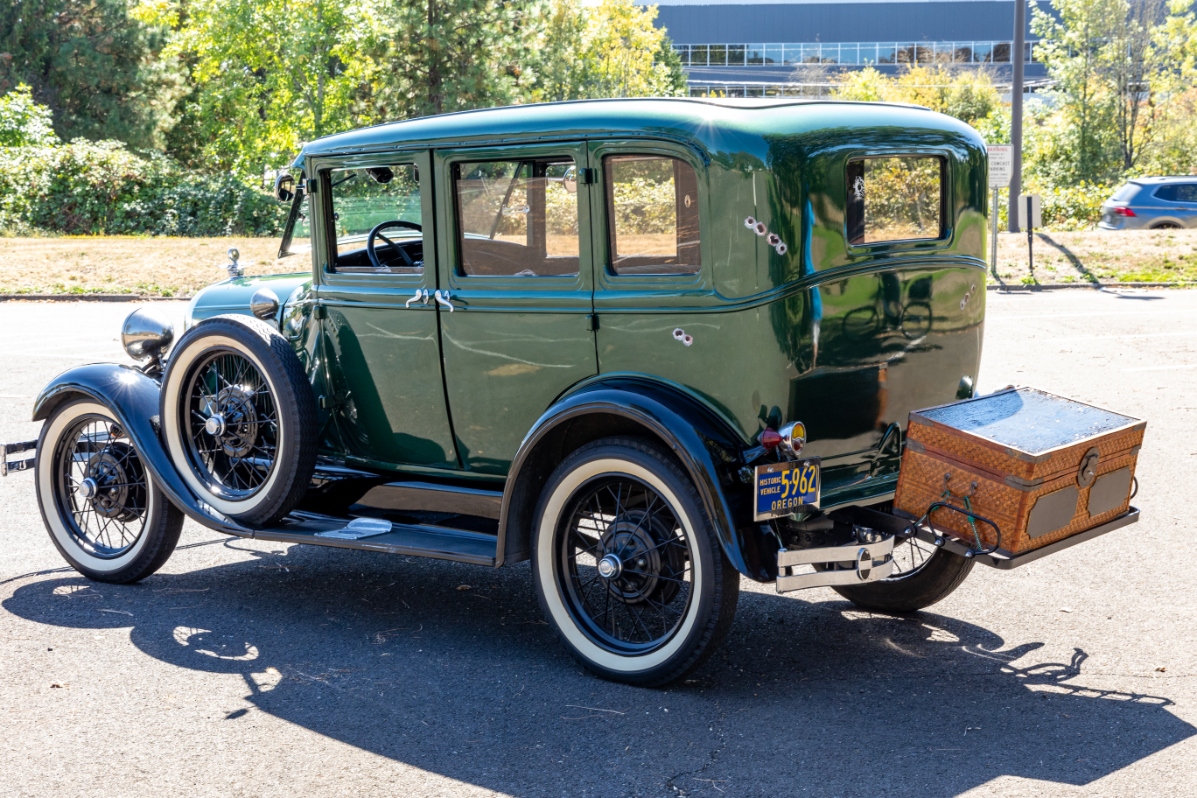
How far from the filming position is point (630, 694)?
4.13m

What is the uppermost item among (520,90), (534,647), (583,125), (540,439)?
(520,90)

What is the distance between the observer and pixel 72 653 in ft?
15.1

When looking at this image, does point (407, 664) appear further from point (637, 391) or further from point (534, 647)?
point (637, 391)

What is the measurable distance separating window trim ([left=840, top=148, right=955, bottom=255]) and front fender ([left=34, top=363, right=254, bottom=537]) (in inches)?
106

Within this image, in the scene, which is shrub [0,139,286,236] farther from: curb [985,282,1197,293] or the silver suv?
the silver suv

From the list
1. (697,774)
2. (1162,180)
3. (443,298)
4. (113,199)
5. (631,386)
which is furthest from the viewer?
(113,199)

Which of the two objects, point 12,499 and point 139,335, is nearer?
point 139,335

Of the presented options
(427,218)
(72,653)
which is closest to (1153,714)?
(427,218)

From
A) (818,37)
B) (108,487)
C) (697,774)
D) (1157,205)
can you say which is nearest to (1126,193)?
(1157,205)

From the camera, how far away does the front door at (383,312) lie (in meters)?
4.87

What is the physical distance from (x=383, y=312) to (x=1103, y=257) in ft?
52.8

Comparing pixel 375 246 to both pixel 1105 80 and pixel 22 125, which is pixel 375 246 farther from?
pixel 1105 80

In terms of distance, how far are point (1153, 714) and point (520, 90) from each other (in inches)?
1117

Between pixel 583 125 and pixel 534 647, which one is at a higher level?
pixel 583 125
